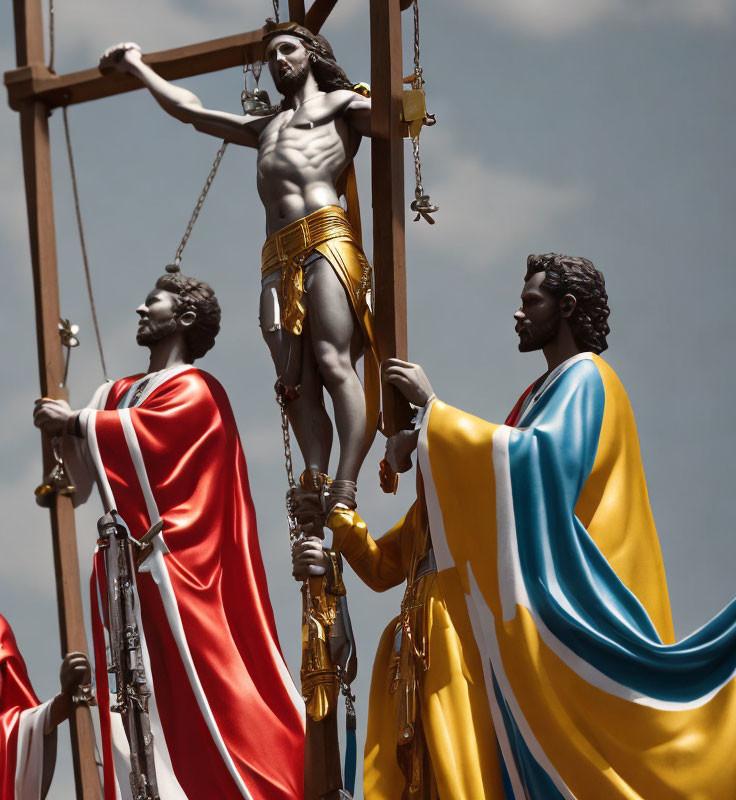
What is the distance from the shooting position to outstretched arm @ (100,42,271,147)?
886 cm

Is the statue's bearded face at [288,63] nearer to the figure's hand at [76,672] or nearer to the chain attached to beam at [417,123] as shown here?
the chain attached to beam at [417,123]

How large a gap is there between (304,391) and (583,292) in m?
1.12

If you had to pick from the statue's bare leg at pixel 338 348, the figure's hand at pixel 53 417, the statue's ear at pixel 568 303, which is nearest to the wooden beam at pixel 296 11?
the statue's bare leg at pixel 338 348

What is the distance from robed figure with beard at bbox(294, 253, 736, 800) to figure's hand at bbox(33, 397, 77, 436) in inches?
59.2

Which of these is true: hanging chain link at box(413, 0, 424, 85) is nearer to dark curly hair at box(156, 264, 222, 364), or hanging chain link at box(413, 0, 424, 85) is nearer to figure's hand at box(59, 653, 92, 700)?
dark curly hair at box(156, 264, 222, 364)

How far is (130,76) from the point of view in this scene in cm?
932

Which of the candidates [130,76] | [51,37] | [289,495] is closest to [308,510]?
[289,495]

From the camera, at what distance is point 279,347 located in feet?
27.5

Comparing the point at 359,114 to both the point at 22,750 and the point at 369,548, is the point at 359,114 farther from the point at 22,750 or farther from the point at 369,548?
the point at 22,750

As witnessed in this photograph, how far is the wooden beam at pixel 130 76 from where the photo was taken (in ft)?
29.9

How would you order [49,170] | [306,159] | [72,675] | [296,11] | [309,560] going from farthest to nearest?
1. [49,170]
2. [296,11]
3. [72,675]
4. [306,159]
5. [309,560]

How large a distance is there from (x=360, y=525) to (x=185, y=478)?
1173mm

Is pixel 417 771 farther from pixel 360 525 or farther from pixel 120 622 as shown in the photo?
pixel 120 622

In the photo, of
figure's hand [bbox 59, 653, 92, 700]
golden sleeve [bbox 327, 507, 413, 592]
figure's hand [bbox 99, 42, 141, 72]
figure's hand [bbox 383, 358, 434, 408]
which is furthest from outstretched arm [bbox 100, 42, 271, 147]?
figure's hand [bbox 59, 653, 92, 700]
